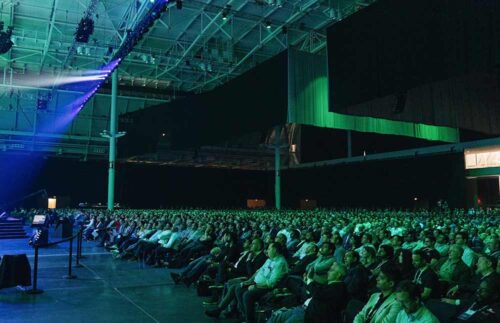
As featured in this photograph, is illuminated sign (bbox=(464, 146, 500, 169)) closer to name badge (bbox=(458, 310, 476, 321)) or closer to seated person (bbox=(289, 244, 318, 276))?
seated person (bbox=(289, 244, 318, 276))

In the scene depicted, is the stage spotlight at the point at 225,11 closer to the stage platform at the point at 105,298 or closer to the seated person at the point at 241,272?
the stage platform at the point at 105,298

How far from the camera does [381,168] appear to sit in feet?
78.9

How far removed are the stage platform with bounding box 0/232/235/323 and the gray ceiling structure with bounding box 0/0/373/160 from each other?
975 centimetres

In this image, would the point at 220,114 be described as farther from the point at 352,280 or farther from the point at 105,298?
the point at 352,280

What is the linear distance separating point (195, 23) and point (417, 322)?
62.0 feet

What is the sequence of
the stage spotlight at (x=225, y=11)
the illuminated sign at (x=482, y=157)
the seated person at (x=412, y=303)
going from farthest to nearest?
1. the illuminated sign at (x=482, y=157)
2. the stage spotlight at (x=225, y=11)
3. the seated person at (x=412, y=303)

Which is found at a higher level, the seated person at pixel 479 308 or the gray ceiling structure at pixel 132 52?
the gray ceiling structure at pixel 132 52

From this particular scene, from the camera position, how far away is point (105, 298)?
6.56 meters

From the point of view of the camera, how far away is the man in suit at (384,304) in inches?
136

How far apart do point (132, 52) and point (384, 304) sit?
2104 centimetres

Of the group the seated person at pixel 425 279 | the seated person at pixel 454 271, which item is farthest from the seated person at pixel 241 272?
the seated person at pixel 454 271

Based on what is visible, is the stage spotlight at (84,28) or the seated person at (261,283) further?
the stage spotlight at (84,28)

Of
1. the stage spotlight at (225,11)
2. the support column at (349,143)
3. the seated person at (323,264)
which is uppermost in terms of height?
the stage spotlight at (225,11)

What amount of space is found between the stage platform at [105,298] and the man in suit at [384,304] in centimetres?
233
